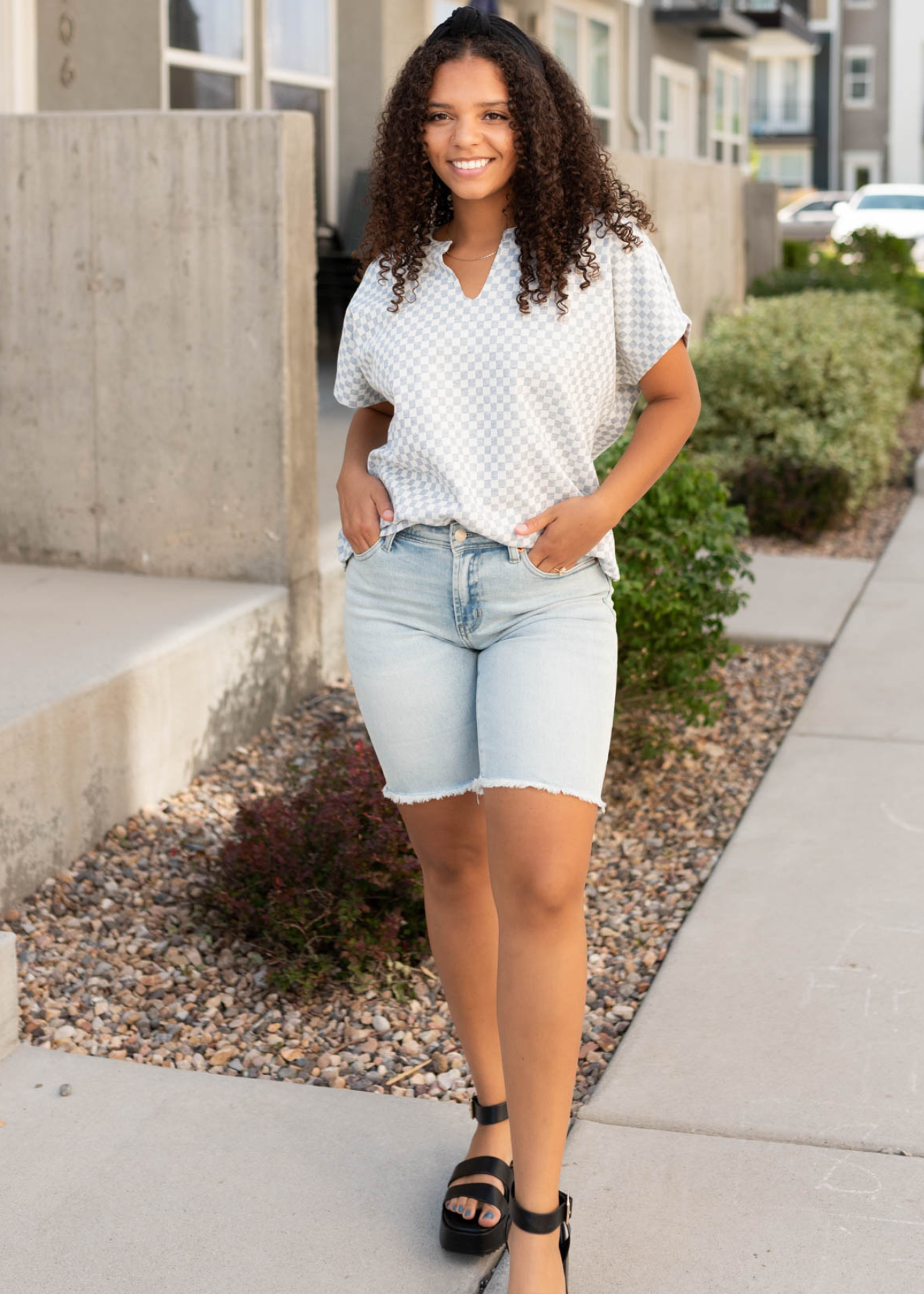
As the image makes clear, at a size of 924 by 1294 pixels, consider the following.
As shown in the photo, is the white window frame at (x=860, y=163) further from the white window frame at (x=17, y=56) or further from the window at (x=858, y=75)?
the white window frame at (x=17, y=56)

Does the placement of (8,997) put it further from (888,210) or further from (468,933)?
(888,210)

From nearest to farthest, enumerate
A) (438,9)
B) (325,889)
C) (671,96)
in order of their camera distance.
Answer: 1. (325,889)
2. (438,9)
3. (671,96)

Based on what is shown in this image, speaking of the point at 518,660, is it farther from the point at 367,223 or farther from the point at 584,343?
the point at 367,223

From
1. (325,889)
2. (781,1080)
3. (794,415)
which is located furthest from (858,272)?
(781,1080)

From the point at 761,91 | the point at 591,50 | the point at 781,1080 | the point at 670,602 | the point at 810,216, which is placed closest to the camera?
the point at 781,1080

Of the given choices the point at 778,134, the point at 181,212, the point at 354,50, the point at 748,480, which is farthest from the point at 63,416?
the point at 778,134

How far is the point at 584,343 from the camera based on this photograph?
7.54ft

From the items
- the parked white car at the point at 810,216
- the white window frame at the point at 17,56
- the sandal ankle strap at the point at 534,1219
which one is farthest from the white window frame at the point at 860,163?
Result: the sandal ankle strap at the point at 534,1219

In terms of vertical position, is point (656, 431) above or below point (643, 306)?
below

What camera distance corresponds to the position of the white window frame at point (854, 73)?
162ft

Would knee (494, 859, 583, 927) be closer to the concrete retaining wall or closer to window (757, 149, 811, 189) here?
the concrete retaining wall

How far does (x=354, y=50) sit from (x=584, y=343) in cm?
970

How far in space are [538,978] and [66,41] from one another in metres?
7.08

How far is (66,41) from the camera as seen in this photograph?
8.02 meters
